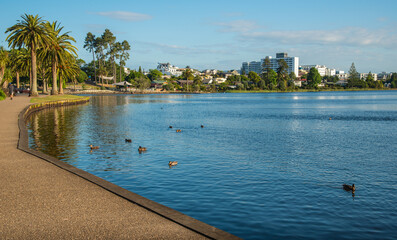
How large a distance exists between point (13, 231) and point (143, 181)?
768 cm

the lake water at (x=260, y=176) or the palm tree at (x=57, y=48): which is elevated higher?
the palm tree at (x=57, y=48)

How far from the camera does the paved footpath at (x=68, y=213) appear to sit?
702 cm

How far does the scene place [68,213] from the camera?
812cm

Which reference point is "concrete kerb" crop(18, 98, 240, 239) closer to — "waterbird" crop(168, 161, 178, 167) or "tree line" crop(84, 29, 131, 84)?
"waterbird" crop(168, 161, 178, 167)

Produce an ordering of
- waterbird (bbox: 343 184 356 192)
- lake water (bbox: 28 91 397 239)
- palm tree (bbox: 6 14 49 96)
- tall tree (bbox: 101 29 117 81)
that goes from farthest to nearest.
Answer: tall tree (bbox: 101 29 117 81), palm tree (bbox: 6 14 49 96), waterbird (bbox: 343 184 356 192), lake water (bbox: 28 91 397 239)

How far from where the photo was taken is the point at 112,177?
49.7ft

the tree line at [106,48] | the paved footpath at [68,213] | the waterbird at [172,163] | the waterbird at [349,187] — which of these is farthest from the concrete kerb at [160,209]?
the tree line at [106,48]

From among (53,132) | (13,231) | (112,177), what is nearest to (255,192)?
(112,177)

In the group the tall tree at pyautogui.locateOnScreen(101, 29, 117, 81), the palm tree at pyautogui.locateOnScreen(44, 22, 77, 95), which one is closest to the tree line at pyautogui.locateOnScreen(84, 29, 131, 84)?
the tall tree at pyautogui.locateOnScreen(101, 29, 117, 81)

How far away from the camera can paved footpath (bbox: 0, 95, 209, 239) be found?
7023 millimetres

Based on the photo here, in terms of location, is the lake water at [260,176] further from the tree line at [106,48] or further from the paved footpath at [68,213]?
the tree line at [106,48]

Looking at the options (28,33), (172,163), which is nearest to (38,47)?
(28,33)

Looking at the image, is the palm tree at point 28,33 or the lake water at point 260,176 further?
the palm tree at point 28,33

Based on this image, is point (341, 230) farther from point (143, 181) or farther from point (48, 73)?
point (48, 73)
